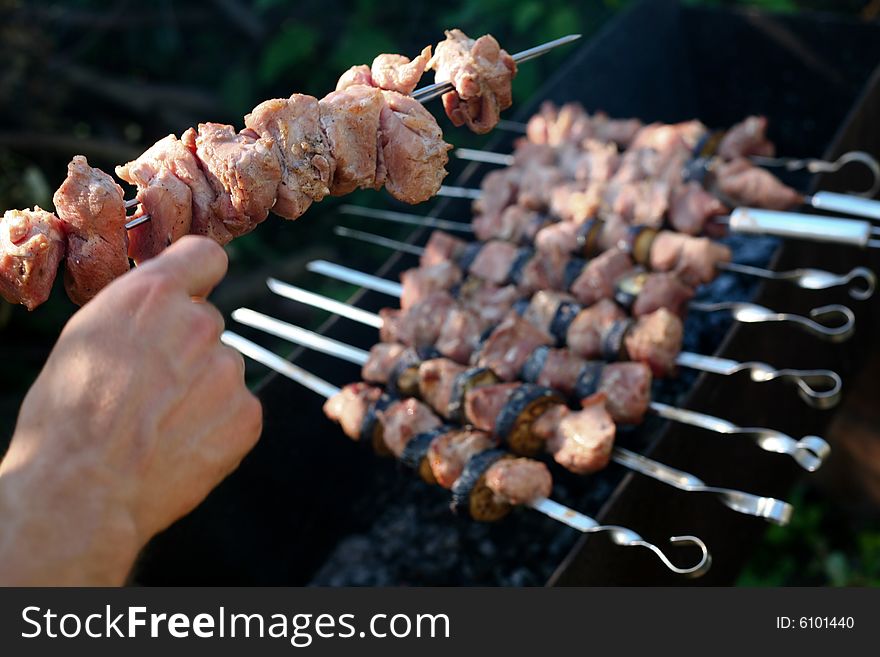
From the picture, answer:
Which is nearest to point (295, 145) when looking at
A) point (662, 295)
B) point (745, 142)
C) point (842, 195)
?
point (662, 295)

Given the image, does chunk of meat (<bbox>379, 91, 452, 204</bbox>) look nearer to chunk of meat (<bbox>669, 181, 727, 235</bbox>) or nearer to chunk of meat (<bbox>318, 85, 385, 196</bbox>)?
chunk of meat (<bbox>318, 85, 385, 196</bbox>)

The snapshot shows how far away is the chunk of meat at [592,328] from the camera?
324 cm

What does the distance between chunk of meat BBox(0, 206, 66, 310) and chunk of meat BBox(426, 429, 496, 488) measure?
4.16ft

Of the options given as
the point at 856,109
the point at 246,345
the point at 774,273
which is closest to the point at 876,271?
the point at 856,109

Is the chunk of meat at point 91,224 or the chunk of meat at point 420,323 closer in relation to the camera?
the chunk of meat at point 91,224

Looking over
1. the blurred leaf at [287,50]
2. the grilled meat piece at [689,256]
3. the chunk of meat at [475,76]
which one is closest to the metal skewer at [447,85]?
the chunk of meat at [475,76]

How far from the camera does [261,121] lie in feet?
7.98

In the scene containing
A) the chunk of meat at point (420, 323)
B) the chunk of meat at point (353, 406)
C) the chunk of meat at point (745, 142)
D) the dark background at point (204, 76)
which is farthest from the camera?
the dark background at point (204, 76)

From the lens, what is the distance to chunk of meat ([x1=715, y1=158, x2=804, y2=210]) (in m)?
3.55

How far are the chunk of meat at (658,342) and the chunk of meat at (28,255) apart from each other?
1.83 m

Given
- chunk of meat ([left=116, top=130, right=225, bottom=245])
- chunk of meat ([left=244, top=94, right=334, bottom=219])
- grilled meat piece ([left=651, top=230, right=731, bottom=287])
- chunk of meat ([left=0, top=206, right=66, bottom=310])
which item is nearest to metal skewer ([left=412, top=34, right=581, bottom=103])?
chunk of meat ([left=244, top=94, right=334, bottom=219])

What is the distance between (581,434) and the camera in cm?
281

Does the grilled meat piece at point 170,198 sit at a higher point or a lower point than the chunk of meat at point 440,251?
higher

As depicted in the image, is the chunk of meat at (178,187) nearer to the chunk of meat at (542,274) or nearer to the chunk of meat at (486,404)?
the chunk of meat at (486,404)
